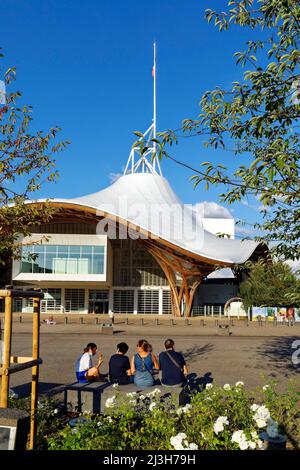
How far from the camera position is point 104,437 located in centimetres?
398

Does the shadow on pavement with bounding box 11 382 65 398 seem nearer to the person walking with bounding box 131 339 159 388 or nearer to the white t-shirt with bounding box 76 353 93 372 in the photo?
the white t-shirt with bounding box 76 353 93 372

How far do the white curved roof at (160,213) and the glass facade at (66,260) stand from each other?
5.43m

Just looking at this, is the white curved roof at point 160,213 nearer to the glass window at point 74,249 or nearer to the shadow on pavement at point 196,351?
the glass window at point 74,249

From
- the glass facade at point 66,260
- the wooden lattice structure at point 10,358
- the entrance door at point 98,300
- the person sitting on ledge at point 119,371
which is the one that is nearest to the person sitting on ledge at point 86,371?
the person sitting on ledge at point 119,371

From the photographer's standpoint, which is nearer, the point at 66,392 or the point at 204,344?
the point at 66,392

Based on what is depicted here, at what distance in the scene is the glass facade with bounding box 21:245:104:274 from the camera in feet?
146

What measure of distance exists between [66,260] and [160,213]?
11863 millimetres

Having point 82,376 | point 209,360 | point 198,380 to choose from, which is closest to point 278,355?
point 209,360

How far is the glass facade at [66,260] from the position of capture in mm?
44641

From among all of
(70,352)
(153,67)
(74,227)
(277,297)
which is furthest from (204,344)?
A: (153,67)

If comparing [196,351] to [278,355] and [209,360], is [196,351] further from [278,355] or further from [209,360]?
[278,355]
